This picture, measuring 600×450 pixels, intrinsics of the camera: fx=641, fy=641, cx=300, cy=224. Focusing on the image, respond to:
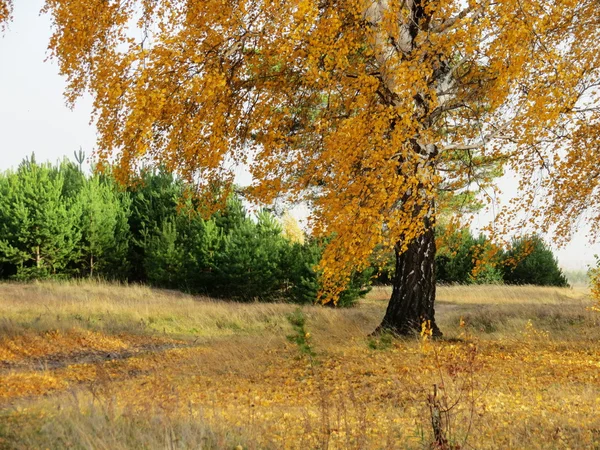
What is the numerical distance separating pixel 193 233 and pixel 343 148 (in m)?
14.8

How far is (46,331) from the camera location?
12.9m

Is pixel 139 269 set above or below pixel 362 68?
below

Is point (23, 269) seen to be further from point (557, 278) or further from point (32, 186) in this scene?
point (557, 278)

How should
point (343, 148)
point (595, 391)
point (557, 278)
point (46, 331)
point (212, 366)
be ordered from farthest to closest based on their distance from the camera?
point (557, 278), point (46, 331), point (212, 366), point (343, 148), point (595, 391)

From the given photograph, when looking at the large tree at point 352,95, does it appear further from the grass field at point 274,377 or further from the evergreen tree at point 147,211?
the evergreen tree at point 147,211

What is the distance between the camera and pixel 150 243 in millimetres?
23047

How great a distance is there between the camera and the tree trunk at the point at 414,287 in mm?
11031

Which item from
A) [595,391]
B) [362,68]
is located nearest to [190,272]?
[362,68]

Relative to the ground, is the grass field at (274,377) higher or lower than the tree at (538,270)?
lower

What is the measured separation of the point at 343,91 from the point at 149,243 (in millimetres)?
15645

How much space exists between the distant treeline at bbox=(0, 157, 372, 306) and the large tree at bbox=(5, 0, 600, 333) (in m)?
8.70

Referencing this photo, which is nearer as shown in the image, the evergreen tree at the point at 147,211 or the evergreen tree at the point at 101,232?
the evergreen tree at the point at 101,232

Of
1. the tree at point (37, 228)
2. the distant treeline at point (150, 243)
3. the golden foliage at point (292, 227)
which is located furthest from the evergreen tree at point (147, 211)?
the golden foliage at point (292, 227)

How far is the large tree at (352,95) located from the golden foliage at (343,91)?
0.03 metres
